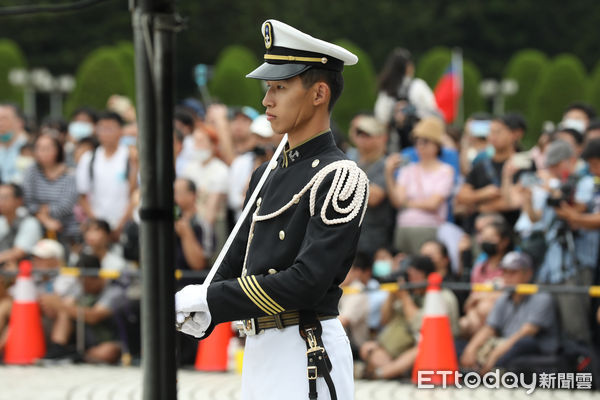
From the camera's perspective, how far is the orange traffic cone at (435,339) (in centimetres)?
852

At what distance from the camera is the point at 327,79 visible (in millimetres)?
4027

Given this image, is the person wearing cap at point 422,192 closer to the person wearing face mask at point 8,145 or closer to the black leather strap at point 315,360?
the person wearing face mask at point 8,145

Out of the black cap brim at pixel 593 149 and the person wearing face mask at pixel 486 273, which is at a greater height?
the black cap brim at pixel 593 149

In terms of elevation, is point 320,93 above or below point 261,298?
above

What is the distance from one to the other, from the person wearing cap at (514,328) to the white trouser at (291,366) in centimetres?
458

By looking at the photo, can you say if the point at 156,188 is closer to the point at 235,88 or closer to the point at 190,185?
the point at 190,185

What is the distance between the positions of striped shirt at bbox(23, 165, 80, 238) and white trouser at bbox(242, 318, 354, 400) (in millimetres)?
7905

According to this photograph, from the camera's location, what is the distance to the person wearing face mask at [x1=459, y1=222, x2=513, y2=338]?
8.97 m

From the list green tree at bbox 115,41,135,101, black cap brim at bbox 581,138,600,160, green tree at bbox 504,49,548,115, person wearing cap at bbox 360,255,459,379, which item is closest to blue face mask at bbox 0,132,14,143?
person wearing cap at bbox 360,255,459,379

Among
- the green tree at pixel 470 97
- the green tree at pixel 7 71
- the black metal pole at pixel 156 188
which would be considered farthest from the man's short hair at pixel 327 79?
the green tree at pixel 7 71

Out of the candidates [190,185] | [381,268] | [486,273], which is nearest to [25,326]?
[190,185]

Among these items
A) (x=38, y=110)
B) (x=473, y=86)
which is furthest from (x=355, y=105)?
(x=38, y=110)

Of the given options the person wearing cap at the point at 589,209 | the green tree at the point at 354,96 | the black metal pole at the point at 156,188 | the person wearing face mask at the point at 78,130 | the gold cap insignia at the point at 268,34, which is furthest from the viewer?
the green tree at the point at 354,96

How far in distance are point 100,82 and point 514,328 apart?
19.3m
